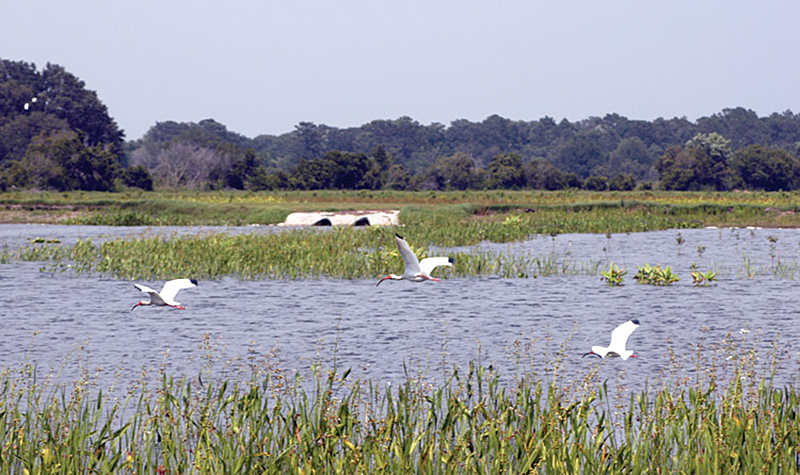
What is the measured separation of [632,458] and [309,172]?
8640cm

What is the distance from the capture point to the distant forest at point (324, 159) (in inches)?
3334

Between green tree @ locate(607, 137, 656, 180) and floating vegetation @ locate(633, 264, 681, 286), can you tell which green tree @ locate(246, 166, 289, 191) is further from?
floating vegetation @ locate(633, 264, 681, 286)

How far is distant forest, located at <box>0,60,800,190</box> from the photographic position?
84688 mm

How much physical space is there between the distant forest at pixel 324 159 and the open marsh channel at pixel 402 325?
133ft

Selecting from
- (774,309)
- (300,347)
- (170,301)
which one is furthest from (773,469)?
(774,309)

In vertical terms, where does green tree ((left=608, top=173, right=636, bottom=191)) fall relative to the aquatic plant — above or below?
above

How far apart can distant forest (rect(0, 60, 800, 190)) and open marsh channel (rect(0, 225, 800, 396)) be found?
4054cm

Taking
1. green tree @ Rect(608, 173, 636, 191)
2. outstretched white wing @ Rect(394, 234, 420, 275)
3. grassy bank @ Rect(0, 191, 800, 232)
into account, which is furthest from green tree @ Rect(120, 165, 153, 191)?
outstretched white wing @ Rect(394, 234, 420, 275)

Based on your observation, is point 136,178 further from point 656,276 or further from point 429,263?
point 429,263

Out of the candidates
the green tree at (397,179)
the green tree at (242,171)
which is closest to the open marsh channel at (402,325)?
the green tree at (397,179)

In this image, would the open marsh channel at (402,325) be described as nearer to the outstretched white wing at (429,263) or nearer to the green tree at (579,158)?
the outstretched white wing at (429,263)

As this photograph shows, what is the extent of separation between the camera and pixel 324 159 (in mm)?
93375

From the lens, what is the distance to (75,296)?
20.4 meters

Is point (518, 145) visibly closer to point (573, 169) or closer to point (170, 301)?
point (573, 169)
